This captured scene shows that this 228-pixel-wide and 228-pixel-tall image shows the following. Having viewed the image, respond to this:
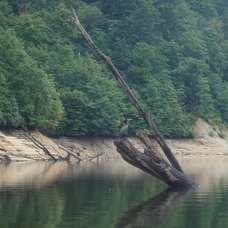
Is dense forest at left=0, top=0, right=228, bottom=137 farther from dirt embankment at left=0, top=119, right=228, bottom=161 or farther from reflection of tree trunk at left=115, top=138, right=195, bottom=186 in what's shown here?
reflection of tree trunk at left=115, top=138, right=195, bottom=186

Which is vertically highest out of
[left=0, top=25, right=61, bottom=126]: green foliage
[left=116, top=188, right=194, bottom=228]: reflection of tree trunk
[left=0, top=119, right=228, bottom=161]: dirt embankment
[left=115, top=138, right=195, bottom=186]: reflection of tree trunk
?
[left=0, top=25, right=61, bottom=126]: green foliage

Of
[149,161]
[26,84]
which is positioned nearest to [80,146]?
[26,84]

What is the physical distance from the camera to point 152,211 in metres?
21.8

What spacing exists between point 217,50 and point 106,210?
300ft

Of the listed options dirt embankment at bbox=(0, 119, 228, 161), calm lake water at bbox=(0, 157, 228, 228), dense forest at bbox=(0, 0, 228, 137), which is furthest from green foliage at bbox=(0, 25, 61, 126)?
calm lake water at bbox=(0, 157, 228, 228)

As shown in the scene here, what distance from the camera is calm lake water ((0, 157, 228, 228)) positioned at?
19.3 m

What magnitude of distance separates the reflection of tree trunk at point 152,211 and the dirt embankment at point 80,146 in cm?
2543

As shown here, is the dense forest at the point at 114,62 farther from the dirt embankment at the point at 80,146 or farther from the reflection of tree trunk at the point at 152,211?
the reflection of tree trunk at the point at 152,211

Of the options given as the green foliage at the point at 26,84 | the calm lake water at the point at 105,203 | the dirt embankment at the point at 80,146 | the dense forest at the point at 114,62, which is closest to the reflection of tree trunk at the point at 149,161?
the calm lake water at the point at 105,203

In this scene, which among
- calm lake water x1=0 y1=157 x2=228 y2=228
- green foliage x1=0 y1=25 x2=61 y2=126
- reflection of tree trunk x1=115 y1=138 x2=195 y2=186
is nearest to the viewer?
calm lake water x1=0 y1=157 x2=228 y2=228

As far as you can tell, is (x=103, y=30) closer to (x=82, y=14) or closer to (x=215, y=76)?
(x=82, y=14)

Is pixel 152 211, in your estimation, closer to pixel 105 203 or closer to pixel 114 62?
pixel 105 203

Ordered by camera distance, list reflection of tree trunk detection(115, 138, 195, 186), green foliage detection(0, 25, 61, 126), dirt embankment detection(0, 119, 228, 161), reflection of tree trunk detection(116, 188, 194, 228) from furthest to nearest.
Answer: green foliage detection(0, 25, 61, 126) → dirt embankment detection(0, 119, 228, 161) → reflection of tree trunk detection(115, 138, 195, 186) → reflection of tree trunk detection(116, 188, 194, 228)

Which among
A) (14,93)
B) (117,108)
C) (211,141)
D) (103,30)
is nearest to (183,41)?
(103,30)
